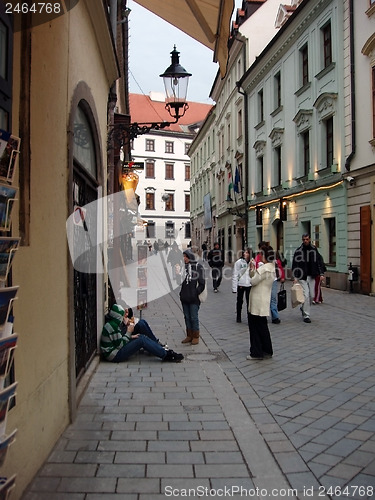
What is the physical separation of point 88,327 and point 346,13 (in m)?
15.7

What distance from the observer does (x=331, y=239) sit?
1864 cm

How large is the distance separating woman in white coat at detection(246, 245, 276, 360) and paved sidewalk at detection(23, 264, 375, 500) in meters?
0.19

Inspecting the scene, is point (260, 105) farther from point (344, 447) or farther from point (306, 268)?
point (344, 447)

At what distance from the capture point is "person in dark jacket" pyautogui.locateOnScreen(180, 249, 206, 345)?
26.3 ft

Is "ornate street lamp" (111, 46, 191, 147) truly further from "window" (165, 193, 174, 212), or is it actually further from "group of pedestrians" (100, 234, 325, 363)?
"window" (165, 193, 174, 212)

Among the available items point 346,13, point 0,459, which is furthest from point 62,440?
point 346,13

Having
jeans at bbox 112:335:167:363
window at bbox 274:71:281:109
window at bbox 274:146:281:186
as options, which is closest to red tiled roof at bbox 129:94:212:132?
window at bbox 274:71:281:109

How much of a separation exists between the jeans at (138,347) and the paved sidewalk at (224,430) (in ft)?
0.54

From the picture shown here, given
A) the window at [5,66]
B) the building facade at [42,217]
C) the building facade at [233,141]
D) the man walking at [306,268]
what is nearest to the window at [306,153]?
the building facade at [233,141]

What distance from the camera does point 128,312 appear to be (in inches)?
300

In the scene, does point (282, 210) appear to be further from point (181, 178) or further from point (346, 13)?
point (181, 178)

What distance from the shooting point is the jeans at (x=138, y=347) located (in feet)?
22.0

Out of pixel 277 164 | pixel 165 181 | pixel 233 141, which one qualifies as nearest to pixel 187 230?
pixel 165 181

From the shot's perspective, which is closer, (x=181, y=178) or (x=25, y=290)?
(x=25, y=290)
